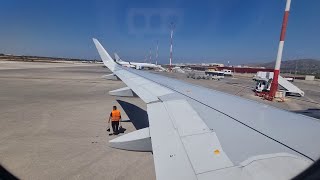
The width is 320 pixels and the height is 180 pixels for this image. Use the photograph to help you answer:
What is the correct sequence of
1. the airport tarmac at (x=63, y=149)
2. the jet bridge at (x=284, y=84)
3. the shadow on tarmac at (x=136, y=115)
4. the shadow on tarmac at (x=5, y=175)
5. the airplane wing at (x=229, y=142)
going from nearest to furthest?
1. the airplane wing at (x=229, y=142)
2. the shadow on tarmac at (x=5, y=175)
3. the airport tarmac at (x=63, y=149)
4. the shadow on tarmac at (x=136, y=115)
5. the jet bridge at (x=284, y=84)

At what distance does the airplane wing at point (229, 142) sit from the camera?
232 centimetres

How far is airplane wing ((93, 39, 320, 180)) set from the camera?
7.62ft

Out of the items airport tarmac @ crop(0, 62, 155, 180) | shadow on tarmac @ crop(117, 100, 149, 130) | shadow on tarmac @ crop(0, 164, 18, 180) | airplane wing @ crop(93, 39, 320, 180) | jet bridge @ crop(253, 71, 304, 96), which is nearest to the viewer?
airplane wing @ crop(93, 39, 320, 180)

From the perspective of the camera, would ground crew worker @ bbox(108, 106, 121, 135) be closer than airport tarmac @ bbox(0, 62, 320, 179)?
No

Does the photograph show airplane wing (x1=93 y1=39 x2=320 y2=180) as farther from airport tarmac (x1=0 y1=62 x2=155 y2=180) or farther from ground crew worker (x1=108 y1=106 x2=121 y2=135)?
ground crew worker (x1=108 y1=106 x2=121 y2=135)

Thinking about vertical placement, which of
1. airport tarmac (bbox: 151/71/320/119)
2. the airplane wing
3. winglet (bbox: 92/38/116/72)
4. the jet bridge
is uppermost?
winglet (bbox: 92/38/116/72)

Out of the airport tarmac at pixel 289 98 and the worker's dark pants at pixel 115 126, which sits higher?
the worker's dark pants at pixel 115 126

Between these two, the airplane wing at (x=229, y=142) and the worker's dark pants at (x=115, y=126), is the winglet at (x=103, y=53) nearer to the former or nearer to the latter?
the worker's dark pants at (x=115, y=126)

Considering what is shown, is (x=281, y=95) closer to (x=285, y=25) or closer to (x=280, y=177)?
(x=285, y=25)

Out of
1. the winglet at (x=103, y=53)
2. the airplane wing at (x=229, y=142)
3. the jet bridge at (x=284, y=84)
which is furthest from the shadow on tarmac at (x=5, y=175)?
the jet bridge at (x=284, y=84)

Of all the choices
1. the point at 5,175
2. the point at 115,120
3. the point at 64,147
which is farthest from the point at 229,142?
the point at 115,120

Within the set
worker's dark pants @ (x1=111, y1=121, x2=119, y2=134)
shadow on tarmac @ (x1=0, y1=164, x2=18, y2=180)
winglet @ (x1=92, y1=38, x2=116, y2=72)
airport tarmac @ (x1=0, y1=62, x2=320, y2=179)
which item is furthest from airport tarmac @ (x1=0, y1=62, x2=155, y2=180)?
winglet @ (x1=92, y1=38, x2=116, y2=72)

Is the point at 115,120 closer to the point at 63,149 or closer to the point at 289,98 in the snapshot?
the point at 63,149

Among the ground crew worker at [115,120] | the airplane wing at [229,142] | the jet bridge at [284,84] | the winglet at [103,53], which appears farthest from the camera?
the jet bridge at [284,84]
